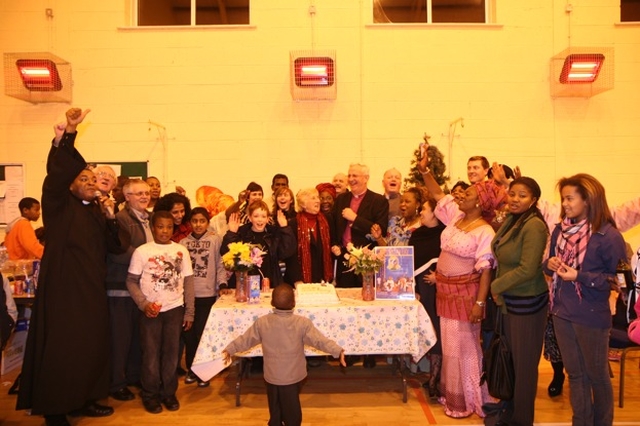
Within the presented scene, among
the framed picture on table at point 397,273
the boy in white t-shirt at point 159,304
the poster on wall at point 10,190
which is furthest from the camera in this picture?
the poster on wall at point 10,190

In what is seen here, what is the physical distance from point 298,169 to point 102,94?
9.12 ft

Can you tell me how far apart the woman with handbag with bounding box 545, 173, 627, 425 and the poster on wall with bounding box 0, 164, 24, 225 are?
6524mm

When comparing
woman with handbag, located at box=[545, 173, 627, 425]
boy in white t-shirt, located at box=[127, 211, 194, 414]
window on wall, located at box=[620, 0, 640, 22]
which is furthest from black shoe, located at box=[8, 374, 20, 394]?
window on wall, located at box=[620, 0, 640, 22]

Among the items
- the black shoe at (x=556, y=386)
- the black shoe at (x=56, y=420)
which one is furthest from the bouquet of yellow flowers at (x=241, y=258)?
the black shoe at (x=556, y=386)

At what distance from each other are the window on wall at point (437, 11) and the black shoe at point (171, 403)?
5488 millimetres

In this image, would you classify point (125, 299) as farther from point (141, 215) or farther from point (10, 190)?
point (10, 190)

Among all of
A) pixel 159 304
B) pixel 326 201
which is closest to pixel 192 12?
pixel 326 201

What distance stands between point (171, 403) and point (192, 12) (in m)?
5.27

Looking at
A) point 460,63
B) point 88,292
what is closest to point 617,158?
point 460,63

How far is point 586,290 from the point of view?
294 cm

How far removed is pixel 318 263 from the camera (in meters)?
4.64

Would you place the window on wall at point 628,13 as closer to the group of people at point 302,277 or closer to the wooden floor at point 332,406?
the group of people at point 302,277

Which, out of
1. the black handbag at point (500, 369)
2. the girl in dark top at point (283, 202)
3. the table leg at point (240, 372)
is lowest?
the table leg at point (240, 372)

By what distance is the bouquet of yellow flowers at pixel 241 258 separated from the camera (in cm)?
380
